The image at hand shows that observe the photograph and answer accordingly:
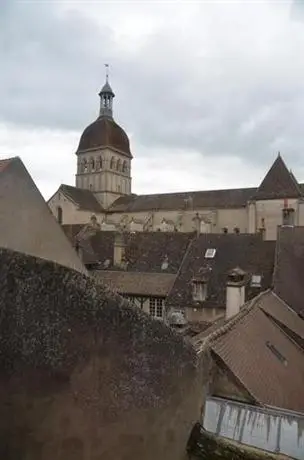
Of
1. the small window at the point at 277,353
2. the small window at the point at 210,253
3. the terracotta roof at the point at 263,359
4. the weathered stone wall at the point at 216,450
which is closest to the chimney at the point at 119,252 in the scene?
the small window at the point at 210,253

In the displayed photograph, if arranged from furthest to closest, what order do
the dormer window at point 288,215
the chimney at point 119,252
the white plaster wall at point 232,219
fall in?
the white plaster wall at point 232,219 → the dormer window at point 288,215 → the chimney at point 119,252

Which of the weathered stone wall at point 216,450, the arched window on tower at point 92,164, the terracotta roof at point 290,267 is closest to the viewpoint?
the weathered stone wall at point 216,450

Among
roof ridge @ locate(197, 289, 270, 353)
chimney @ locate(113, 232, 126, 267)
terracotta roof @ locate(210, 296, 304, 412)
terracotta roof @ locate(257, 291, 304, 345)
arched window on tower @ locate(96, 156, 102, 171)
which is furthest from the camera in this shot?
arched window on tower @ locate(96, 156, 102, 171)

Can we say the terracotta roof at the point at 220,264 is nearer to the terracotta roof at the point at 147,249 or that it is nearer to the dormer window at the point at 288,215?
the terracotta roof at the point at 147,249

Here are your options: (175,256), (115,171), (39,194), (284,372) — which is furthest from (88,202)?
(284,372)

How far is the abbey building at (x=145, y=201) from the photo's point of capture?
39000 millimetres

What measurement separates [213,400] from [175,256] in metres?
16.0

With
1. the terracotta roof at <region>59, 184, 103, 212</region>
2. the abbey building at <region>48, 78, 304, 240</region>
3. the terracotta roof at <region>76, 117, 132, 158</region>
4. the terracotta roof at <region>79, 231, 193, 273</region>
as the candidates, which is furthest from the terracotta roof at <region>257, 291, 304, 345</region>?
the terracotta roof at <region>76, 117, 132, 158</region>

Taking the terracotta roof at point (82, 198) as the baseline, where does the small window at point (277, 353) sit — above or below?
below

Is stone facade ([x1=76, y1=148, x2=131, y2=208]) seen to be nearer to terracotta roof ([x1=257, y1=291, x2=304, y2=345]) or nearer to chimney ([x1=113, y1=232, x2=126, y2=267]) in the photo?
chimney ([x1=113, y1=232, x2=126, y2=267])

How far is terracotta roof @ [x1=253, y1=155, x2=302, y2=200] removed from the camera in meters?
38.2

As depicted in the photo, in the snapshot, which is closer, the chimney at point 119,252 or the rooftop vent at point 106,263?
the chimney at point 119,252

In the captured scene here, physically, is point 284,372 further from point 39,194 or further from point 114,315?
point 39,194

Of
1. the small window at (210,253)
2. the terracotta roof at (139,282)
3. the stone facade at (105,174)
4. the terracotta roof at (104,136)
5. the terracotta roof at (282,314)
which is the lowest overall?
the terracotta roof at (282,314)
